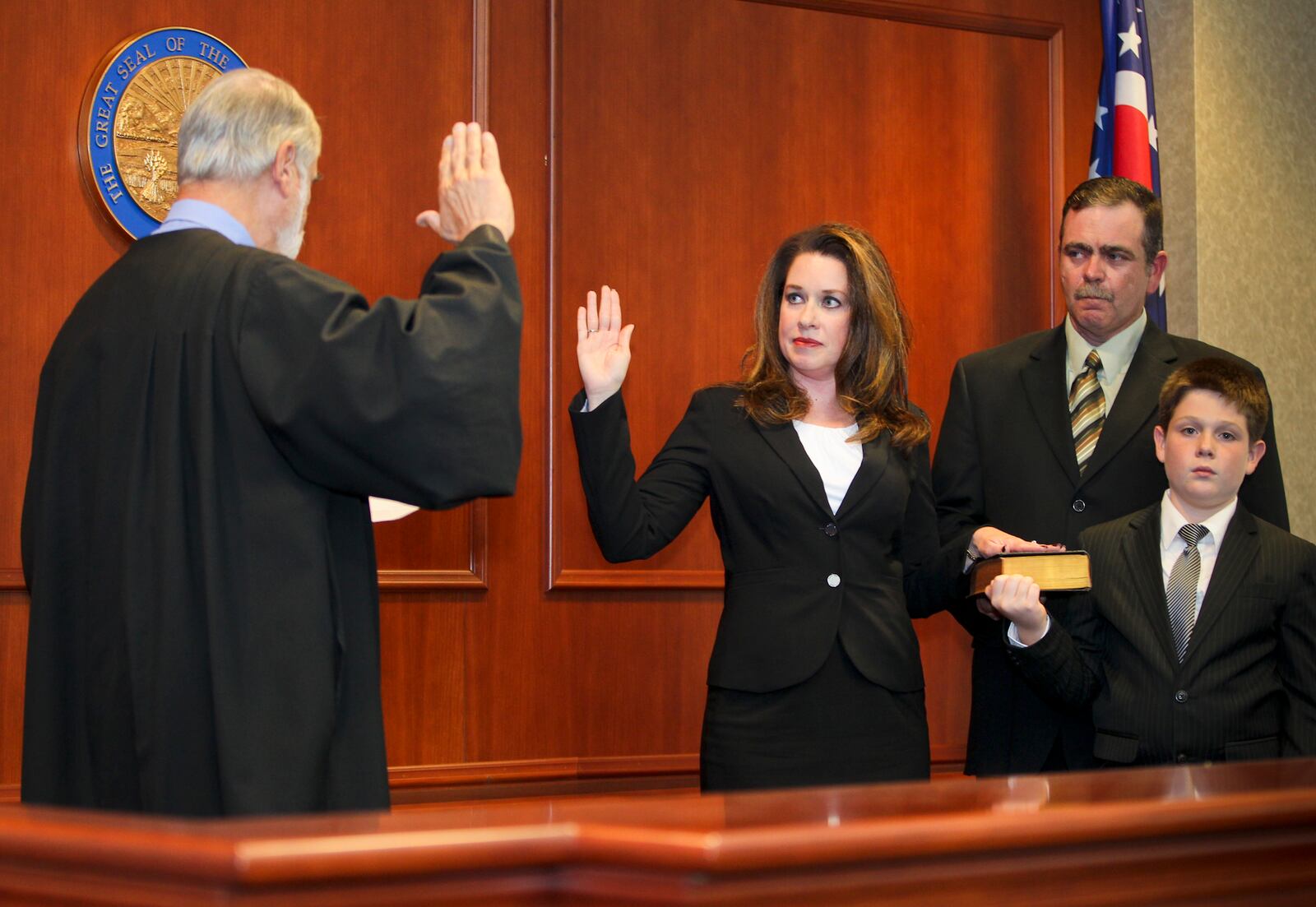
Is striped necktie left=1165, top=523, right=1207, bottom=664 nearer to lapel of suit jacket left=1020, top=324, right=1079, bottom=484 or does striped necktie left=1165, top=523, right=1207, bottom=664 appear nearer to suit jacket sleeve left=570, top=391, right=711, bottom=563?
lapel of suit jacket left=1020, top=324, right=1079, bottom=484

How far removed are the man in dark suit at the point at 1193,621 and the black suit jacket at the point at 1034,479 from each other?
192 millimetres

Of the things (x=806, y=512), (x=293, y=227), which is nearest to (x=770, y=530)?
(x=806, y=512)

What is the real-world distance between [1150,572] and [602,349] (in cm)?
118

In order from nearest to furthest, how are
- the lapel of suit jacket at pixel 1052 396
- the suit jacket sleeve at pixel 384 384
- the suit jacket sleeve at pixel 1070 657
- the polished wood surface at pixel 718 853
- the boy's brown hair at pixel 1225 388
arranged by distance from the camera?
the polished wood surface at pixel 718 853 < the suit jacket sleeve at pixel 384 384 < the suit jacket sleeve at pixel 1070 657 < the boy's brown hair at pixel 1225 388 < the lapel of suit jacket at pixel 1052 396

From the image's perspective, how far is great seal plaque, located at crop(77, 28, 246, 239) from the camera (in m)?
3.73

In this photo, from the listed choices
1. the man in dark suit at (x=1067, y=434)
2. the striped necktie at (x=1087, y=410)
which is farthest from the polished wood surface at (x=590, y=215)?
the striped necktie at (x=1087, y=410)

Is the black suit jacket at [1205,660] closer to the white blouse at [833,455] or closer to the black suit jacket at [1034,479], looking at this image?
the black suit jacket at [1034,479]

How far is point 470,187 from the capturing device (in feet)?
6.62

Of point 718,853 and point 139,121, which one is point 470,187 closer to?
point 718,853

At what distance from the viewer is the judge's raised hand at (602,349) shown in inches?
104

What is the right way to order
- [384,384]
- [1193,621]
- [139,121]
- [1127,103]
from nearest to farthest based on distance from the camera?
[384,384] → [1193,621] → [139,121] → [1127,103]

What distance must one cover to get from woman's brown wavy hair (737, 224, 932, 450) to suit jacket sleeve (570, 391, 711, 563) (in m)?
0.30

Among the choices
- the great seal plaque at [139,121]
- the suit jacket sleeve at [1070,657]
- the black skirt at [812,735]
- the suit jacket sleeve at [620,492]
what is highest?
the great seal plaque at [139,121]

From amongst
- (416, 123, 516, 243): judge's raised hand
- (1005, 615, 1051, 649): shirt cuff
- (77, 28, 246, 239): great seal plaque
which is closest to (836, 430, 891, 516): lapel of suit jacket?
(1005, 615, 1051, 649): shirt cuff
